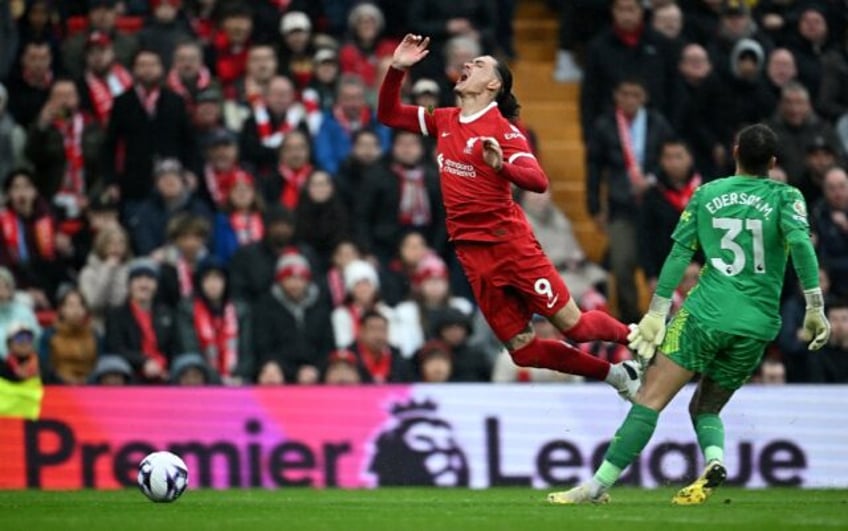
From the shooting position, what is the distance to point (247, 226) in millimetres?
18625

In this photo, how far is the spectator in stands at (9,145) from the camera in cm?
1933

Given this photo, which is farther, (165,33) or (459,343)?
(165,33)

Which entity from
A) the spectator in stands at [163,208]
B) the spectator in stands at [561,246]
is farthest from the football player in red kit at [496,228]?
the spectator in stands at [163,208]

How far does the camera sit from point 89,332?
17578 mm

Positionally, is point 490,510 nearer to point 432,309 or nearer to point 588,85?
point 432,309

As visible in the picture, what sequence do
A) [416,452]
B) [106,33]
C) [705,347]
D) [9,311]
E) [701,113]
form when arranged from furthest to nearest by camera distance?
1. [106,33]
2. [701,113]
3. [9,311]
4. [416,452]
5. [705,347]

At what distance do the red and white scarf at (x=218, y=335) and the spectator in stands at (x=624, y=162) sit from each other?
3.65m

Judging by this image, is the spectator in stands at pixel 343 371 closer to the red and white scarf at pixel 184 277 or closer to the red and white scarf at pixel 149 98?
the red and white scarf at pixel 184 277

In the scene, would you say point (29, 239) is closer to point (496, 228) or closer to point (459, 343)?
point (459, 343)

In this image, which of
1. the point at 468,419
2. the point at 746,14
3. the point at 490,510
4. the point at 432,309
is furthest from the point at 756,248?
the point at 746,14

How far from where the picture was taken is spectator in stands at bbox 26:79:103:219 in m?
19.2

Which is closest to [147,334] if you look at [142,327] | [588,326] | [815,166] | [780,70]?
[142,327]

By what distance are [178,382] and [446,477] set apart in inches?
100

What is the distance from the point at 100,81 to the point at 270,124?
1734mm
